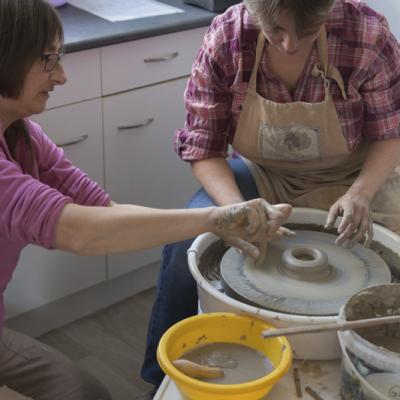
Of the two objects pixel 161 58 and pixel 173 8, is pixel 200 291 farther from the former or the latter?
pixel 173 8

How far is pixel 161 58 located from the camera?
2.31 m

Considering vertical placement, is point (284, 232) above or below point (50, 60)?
below

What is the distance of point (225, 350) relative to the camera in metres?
1.28

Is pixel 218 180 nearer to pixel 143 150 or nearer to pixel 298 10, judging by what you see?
pixel 298 10

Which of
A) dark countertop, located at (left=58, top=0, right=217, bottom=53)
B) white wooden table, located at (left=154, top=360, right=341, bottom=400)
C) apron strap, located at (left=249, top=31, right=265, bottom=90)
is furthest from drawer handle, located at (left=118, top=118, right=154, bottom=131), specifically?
white wooden table, located at (left=154, top=360, right=341, bottom=400)

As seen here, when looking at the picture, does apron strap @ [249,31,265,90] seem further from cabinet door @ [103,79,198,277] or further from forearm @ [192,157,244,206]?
cabinet door @ [103,79,198,277]

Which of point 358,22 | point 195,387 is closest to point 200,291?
point 195,387

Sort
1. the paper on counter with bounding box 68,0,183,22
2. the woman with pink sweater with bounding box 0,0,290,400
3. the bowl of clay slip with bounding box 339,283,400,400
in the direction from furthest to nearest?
the paper on counter with bounding box 68,0,183,22
the woman with pink sweater with bounding box 0,0,290,400
the bowl of clay slip with bounding box 339,283,400,400

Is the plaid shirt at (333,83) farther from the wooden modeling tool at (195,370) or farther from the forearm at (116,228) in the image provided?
the wooden modeling tool at (195,370)

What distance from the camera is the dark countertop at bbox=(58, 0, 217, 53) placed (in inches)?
82.7

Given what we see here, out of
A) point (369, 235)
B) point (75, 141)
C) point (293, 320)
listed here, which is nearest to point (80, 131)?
point (75, 141)

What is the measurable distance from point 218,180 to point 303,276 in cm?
38

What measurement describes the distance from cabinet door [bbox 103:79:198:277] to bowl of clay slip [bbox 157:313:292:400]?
3.65 ft

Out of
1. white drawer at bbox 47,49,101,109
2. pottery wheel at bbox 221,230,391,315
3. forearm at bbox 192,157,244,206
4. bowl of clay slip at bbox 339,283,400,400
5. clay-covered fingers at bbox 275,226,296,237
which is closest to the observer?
bowl of clay slip at bbox 339,283,400,400
